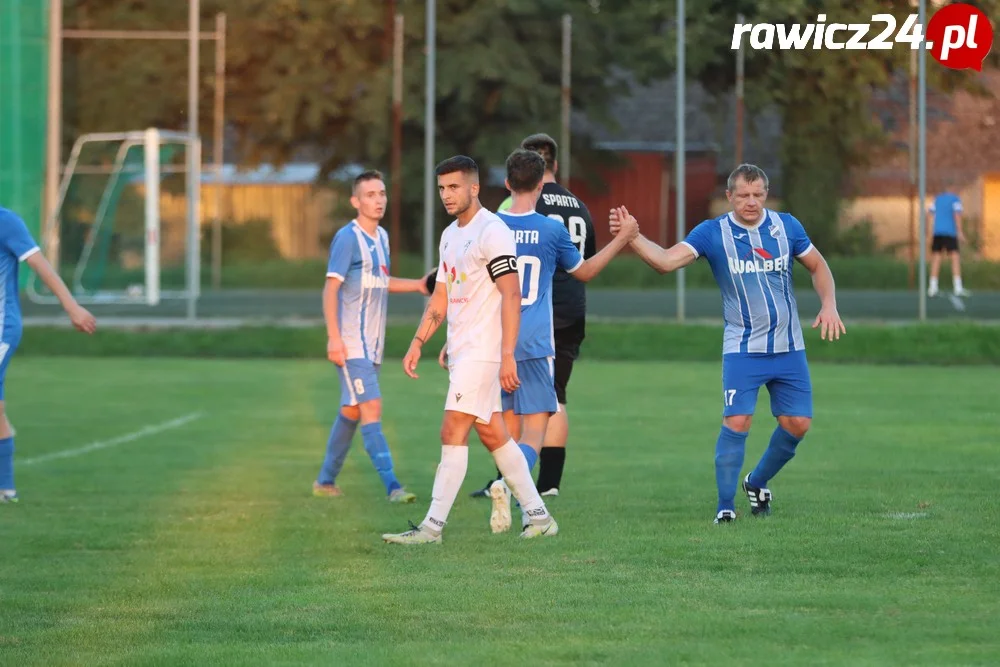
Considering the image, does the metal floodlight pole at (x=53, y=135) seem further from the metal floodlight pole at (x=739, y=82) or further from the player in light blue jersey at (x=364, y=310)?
the player in light blue jersey at (x=364, y=310)

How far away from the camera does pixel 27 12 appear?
31.4m

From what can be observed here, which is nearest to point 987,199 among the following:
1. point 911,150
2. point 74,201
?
point 911,150

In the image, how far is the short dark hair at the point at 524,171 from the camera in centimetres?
933

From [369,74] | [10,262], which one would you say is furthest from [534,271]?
[369,74]

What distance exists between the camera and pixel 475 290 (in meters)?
8.52

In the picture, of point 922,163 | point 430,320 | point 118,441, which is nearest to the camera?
point 430,320

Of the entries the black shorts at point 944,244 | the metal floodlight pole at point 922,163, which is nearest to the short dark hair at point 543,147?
the metal floodlight pole at point 922,163

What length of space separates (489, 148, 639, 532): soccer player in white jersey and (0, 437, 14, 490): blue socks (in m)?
3.22

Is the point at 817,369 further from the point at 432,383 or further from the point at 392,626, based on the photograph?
the point at 392,626

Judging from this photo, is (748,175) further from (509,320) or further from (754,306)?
(509,320)

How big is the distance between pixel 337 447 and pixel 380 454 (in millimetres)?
378

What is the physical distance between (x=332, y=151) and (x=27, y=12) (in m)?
6.36

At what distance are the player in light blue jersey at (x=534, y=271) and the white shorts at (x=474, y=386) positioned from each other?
2.63 ft

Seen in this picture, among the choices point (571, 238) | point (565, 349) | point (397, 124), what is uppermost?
point (397, 124)
